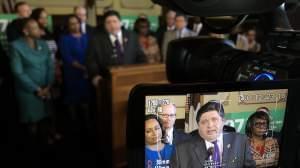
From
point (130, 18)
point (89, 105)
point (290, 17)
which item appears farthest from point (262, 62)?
point (130, 18)

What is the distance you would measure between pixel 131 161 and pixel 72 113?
2244 millimetres

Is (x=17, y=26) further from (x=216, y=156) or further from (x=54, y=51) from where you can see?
→ (x=216, y=156)

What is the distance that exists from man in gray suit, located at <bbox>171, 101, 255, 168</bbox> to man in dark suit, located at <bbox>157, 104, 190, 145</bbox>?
0.05ft

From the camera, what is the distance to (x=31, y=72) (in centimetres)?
219

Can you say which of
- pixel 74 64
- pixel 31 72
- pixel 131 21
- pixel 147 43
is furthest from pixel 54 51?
pixel 131 21

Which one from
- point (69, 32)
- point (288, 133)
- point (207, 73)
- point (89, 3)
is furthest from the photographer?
point (89, 3)

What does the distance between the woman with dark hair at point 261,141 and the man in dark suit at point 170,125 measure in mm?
A: 127

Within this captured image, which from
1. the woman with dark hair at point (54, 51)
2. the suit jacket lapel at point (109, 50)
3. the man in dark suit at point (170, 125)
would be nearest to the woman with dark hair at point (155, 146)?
the man in dark suit at point (170, 125)

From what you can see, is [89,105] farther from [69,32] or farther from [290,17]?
[290,17]

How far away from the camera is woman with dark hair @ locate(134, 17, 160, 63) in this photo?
2482 millimetres

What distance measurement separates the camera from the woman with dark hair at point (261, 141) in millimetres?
603

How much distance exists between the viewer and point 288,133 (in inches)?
24.7

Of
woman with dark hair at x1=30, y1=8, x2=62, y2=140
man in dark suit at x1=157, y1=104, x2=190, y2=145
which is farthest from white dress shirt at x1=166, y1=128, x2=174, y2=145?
woman with dark hair at x1=30, y1=8, x2=62, y2=140

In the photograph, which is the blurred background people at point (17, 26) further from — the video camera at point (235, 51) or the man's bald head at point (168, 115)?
the man's bald head at point (168, 115)
